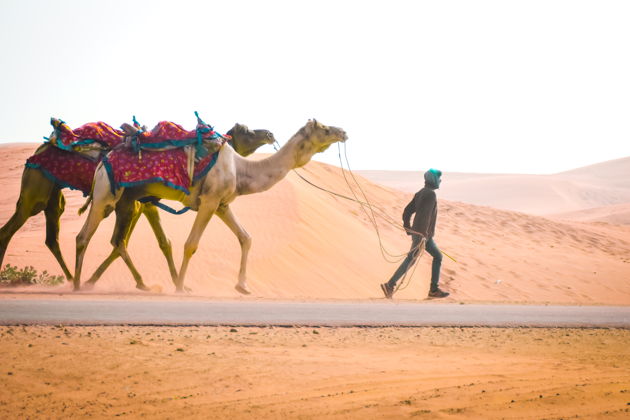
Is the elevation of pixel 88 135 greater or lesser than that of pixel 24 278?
greater

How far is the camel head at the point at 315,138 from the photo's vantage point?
42.1 feet

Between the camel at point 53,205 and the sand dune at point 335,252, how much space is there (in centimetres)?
71

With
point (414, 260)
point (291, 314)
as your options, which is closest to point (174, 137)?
point (291, 314)

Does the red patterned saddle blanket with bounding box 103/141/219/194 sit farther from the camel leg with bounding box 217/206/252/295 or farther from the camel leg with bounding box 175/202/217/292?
the camel leg with bounding box 217/206/252/295

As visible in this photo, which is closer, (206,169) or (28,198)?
(206,169)

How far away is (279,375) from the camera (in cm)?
609

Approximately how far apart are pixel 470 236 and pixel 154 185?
19.2 meters

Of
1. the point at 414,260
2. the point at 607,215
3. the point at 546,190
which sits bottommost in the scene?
the point at 607,215

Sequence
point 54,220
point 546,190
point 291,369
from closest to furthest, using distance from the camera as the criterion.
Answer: point 291,369 → point 54,220 → point 546,190

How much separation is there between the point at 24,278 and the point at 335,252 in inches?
340

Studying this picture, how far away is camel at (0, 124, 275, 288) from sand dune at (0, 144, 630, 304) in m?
0.71

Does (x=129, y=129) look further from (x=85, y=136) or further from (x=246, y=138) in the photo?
(x=246, y=138)

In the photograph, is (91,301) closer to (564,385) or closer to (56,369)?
(56,369)

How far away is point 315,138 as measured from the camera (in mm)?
12906
